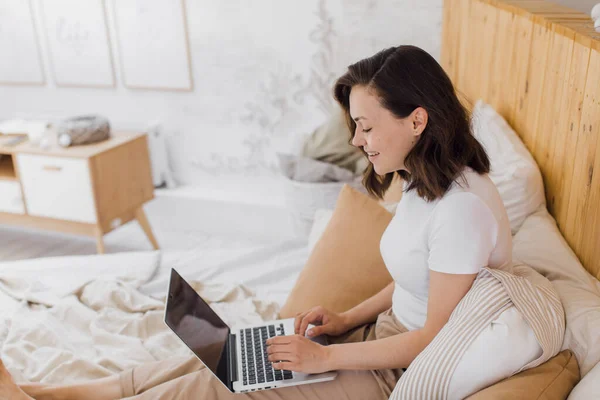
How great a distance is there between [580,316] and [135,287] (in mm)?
1275

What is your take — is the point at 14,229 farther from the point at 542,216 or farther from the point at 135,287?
the point at 542,216

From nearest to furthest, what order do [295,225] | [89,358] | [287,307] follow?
[89,358] < [287,307] < [295,225]

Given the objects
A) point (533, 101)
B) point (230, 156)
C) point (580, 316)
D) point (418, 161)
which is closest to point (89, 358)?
point (418, 161)

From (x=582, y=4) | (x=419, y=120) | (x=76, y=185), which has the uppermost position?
(x=582, y=4)

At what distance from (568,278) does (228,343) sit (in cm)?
74

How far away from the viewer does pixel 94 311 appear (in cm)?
168

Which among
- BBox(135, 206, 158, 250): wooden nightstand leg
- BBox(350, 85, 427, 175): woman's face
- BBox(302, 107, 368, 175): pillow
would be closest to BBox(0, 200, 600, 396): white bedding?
BBox(350, 85, 427, 175): woman's face

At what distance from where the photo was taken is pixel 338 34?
9.87 ft

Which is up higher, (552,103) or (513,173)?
(552,103)

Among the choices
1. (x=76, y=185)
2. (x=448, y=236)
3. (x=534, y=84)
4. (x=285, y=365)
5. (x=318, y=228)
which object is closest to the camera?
(x=448, y=236)

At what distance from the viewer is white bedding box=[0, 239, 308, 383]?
4.75ft

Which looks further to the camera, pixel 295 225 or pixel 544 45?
pixel 295 225

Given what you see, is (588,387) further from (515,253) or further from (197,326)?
(197,326)

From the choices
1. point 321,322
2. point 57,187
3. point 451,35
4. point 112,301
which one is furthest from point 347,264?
point 57,187
